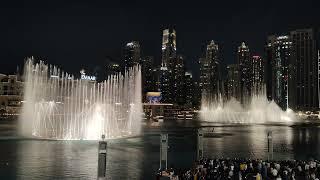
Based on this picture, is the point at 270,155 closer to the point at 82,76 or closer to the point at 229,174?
the point at 229,174

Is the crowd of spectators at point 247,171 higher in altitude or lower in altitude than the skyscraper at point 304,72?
lower

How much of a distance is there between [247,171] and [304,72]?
18657 cm

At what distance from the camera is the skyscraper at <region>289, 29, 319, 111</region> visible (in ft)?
616

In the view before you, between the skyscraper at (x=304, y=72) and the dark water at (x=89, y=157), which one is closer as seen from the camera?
the dark water at (x=89, y=157)

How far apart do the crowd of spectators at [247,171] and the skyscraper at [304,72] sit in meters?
172

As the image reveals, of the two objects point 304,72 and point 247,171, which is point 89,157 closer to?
point 247,171

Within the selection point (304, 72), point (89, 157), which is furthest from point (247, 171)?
point (304, 72)

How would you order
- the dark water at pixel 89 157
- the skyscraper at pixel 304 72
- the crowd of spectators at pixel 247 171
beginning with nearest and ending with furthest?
the crowd of spectators at pixel 247 171
the dark water at pixel 89 157
the skyscraper at pixel 304 72

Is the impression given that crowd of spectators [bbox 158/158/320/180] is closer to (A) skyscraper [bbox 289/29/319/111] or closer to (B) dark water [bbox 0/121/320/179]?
(B) dark water [bbox 0/121/320/179]

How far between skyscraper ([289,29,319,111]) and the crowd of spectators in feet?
565

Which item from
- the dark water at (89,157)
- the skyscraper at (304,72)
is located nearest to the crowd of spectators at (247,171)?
the dark water at (89,157)

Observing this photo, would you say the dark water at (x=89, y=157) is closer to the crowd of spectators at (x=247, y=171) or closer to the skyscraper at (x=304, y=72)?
the crowd of spectators at (x=247, y=171)

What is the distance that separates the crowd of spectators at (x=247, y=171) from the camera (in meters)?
17.4

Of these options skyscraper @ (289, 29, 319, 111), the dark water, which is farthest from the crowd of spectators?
skyscraper @ (289, 29, 319, 111)
